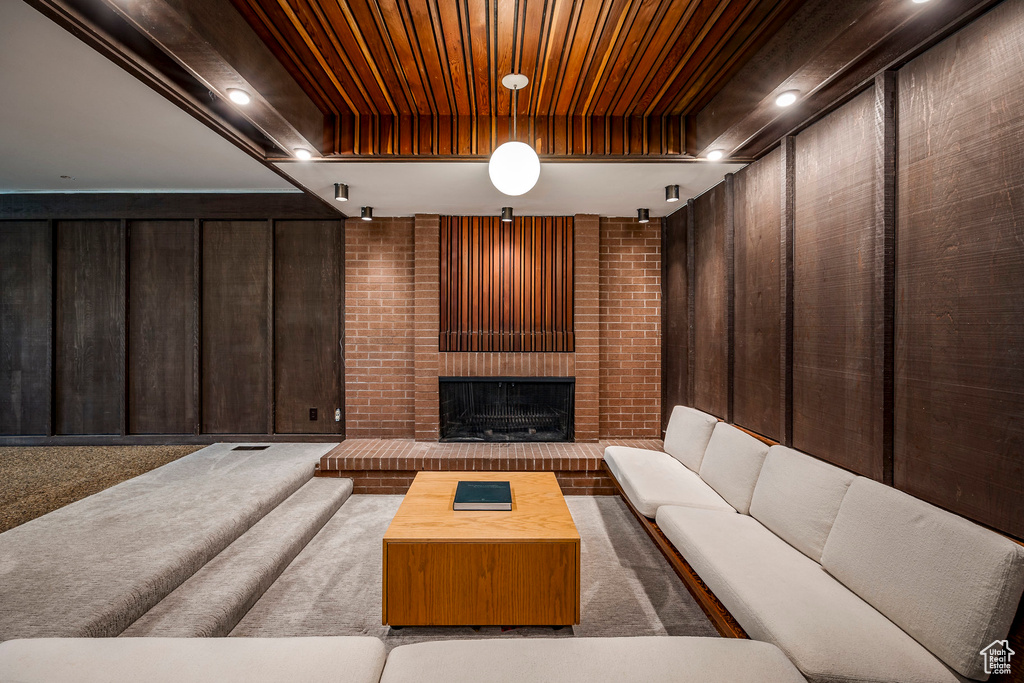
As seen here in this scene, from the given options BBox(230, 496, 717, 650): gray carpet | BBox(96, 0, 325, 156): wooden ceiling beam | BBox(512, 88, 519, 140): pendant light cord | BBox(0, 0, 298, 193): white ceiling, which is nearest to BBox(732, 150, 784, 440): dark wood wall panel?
BBox(230, 496, 717, 650): gray carpet

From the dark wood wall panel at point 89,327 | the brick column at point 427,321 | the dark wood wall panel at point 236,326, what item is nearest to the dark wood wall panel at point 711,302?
the brick column at point 427,321

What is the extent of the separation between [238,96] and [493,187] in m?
1.98

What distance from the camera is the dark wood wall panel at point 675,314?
174 inches

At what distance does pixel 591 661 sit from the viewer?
1.49m

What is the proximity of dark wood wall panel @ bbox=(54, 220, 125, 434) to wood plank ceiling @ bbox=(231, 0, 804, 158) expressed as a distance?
3.47 meters

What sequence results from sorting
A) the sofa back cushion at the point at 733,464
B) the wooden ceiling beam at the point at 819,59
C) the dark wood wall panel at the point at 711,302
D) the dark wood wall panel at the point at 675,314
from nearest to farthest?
1. the wooden ceiling beam at the point at 819,59
2. the sofa back cushion at the point at 733,464
3. the dark wood wall panel at the point at 711,302
4. the dark wood wall panel at the point at 675,314

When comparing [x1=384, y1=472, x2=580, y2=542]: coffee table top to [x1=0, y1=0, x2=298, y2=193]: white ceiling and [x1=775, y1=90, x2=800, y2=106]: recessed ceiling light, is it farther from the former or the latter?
[x1=0, y1=0, x2=298, y2=193]: white ceiling

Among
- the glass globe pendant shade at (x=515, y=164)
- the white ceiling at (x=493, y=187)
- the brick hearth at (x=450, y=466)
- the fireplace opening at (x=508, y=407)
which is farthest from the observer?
the fireplace opening at (x=508, y=407)

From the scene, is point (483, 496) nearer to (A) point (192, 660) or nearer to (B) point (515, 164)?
(A) point (192, 660)

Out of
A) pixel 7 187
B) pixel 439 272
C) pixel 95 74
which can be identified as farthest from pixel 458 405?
pixel 7 187

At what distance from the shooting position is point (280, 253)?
195 inches

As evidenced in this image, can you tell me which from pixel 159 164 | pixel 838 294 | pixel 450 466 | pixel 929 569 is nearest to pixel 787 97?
pixel 838 294

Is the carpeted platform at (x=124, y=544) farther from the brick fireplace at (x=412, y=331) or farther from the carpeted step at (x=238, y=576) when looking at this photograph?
the brick fireplace at (x=412, y=331)

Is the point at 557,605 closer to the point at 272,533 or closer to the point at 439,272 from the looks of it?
the point at 272,533
